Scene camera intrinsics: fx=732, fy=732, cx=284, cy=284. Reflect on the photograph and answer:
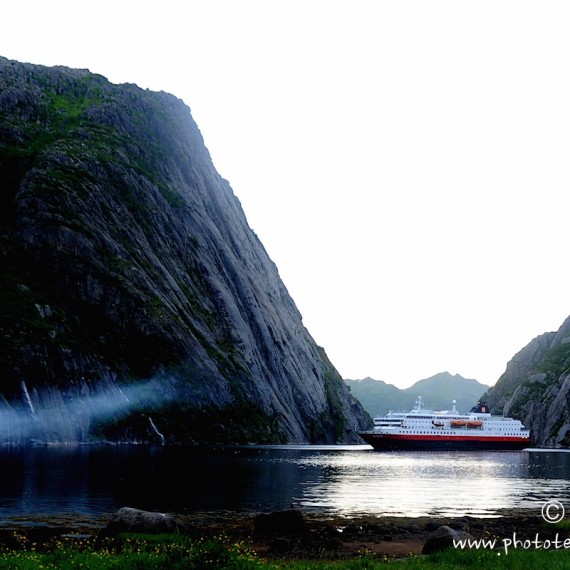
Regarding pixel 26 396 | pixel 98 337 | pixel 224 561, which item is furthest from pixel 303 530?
pixel 98 337

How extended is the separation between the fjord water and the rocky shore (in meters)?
4.46

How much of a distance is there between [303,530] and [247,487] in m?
31.1

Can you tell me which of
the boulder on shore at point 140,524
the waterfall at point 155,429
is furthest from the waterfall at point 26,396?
the boulder on shore at point 140,524

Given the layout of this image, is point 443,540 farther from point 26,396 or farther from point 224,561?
point 26,396

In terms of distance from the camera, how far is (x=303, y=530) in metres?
40.7

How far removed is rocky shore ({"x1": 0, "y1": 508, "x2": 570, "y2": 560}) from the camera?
34.4m

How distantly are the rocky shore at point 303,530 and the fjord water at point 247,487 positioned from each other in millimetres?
4457

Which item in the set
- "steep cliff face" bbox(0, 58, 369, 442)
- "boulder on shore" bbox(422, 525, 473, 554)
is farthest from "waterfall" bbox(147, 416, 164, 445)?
"boulder on shore" bbox(422, 525, 473, 554)

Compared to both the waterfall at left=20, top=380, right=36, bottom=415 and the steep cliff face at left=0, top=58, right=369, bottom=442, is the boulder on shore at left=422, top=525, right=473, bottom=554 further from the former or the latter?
the waterfall at left=20, top=380, right=36, bottom=415

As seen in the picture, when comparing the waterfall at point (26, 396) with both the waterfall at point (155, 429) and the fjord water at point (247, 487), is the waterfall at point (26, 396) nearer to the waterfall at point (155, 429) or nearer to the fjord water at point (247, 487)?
the waterfall at point (155, 429)

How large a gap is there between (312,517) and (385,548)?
1326 centimetres

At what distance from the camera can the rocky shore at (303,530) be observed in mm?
34375

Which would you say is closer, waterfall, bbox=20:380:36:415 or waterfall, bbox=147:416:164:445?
waterfall, bbox=20:380:36:415

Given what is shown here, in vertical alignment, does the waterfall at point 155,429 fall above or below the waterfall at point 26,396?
below
